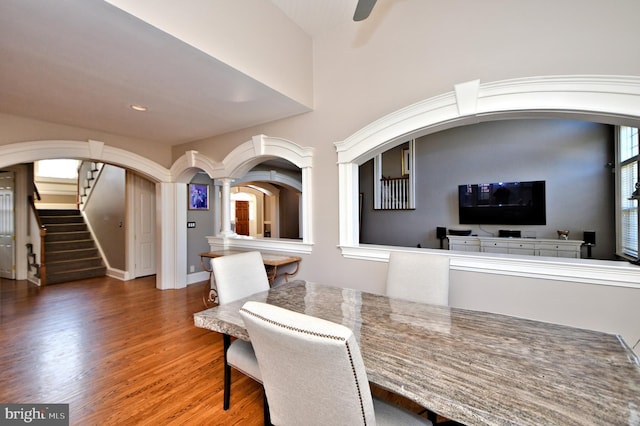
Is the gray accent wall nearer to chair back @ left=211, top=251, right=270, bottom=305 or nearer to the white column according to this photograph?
the white column

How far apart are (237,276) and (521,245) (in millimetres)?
4397

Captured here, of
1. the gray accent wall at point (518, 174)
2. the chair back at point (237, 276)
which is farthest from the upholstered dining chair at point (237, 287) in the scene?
the gray accent wall at point (518, 174)

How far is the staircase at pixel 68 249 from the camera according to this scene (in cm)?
554

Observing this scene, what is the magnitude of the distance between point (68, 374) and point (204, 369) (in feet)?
3.57

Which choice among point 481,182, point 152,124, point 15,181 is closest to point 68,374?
point 152,124

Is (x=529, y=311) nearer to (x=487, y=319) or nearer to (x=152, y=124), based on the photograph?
(x=487, y=319)

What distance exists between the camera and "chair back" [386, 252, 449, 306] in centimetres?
192

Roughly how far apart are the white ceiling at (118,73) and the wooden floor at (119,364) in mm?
2538

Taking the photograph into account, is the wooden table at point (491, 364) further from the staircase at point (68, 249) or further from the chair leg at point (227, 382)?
the staircase at point (68, 249)

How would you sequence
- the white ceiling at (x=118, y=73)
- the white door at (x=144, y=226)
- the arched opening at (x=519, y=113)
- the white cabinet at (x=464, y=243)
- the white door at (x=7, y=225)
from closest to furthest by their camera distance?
the white ceiling at (x=118, y=73) → the arched opening at (x=519, y=113) → the white cabinet at (x=464, y=243) → the white door at (x=7, y=225) → the white door at (x=144, y=226)

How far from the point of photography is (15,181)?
17.7 feet

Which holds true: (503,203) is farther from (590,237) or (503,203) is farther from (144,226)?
(144,226)

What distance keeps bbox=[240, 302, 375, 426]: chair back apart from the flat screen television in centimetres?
483

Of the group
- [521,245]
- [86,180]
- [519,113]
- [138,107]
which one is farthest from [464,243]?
[86,180]
